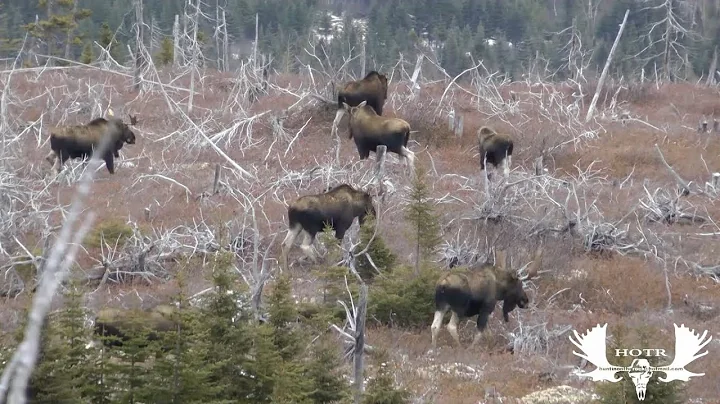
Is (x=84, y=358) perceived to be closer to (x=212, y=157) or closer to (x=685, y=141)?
(x=212, y=157)

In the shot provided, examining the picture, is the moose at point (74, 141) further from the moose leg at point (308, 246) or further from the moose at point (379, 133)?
the moose leg at point (308, 246)

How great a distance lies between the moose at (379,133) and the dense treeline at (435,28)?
30917mm

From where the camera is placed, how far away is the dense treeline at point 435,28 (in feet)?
197

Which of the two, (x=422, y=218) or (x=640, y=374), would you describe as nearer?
(x=640, y=374)

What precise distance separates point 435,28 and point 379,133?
76355 millimetres

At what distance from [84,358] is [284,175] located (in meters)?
13.3

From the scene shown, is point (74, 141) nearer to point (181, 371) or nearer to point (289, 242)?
point (289, 242)

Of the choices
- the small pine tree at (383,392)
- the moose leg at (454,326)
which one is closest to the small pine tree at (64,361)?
the small pine tree at (383,392)

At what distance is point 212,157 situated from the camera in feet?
73.6

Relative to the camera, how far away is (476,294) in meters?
11.9

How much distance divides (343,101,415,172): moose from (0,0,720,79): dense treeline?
30.9 metres

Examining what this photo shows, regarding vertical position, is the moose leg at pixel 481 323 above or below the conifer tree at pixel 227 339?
below

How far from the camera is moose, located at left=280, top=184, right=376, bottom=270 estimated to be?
14.2 meters

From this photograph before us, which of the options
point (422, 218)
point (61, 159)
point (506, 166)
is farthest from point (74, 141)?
point (422, 218)
